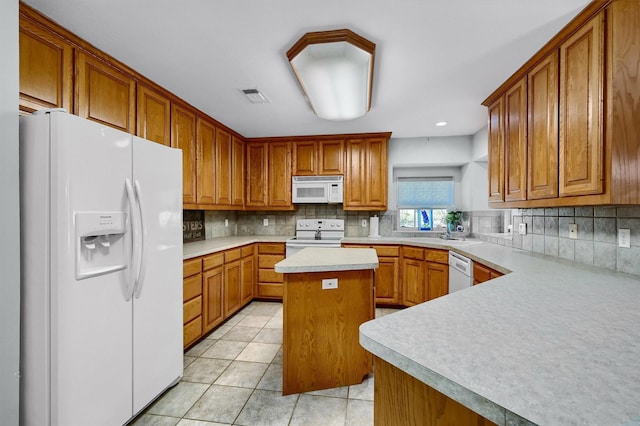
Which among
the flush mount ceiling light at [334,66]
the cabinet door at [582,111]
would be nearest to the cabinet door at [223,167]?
the flush mount ceiling light at [334,66]

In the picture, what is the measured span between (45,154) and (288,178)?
288 cm

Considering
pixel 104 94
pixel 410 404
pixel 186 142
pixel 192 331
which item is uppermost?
pixel 104 94

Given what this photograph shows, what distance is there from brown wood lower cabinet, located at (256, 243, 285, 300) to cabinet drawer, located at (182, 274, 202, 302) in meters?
1.23

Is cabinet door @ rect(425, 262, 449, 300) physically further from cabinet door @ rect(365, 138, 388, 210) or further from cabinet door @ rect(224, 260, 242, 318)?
cabinet door @ rect(224, 260, 242, 318)

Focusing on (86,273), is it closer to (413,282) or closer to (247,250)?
(247,250)

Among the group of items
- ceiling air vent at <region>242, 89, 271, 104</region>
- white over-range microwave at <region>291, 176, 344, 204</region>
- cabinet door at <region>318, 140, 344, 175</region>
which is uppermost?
ceiling air vent at <region>242, 89, 271, 104</region>

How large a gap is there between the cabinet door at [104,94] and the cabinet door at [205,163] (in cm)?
87

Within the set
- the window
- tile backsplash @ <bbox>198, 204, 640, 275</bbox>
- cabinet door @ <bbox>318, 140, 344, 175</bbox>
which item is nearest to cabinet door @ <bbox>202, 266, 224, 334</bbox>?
tile backsplash @ <bbox>198, 204, 640, 275</bbox>

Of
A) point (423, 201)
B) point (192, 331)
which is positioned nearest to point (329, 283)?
point (192, 331)

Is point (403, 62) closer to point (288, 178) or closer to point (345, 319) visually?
point (345, 319)

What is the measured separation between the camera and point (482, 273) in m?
2.26

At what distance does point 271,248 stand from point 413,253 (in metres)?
1.82

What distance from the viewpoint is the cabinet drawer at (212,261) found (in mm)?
2654

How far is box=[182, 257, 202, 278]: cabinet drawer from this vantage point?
7.69 feet
